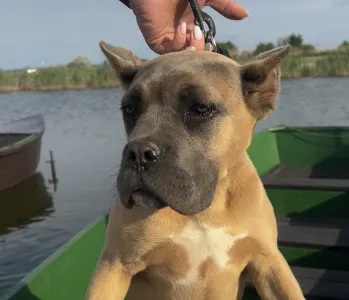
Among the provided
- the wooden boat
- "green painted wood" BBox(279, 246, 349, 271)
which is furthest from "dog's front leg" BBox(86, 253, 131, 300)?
the wooden boat

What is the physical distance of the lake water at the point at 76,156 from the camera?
388 inches

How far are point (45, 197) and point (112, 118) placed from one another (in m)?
12.0

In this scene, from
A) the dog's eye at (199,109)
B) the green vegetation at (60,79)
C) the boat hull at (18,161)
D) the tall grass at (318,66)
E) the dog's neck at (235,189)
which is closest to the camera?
the dog's eye at (199,109)

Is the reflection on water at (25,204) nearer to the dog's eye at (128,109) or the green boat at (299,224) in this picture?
the green boat at (299,224)

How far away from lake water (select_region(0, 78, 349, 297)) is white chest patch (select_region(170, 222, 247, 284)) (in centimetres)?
86

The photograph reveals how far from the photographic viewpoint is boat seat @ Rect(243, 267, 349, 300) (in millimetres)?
3648

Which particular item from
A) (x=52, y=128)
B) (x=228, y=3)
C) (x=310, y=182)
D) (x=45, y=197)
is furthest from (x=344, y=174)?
(x=52, y=128)

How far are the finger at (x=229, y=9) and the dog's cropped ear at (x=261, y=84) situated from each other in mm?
1322

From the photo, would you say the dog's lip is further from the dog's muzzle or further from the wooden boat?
the wooden boat

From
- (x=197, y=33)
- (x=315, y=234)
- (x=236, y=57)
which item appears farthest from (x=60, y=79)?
(x=197, y=33)

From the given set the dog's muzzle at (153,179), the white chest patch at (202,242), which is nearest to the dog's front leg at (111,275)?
the white chest patch at (202,242)

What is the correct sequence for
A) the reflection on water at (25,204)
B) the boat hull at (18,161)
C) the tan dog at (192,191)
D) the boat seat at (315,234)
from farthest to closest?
1. the boat hull at (18,161)
2. the reflection on water at (25,204)
3. the boat seat at (315,234)
4. the tan dog at (192,191)

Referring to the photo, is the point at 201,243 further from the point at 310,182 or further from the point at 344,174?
the point at 344,174

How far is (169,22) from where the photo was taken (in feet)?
11.5
